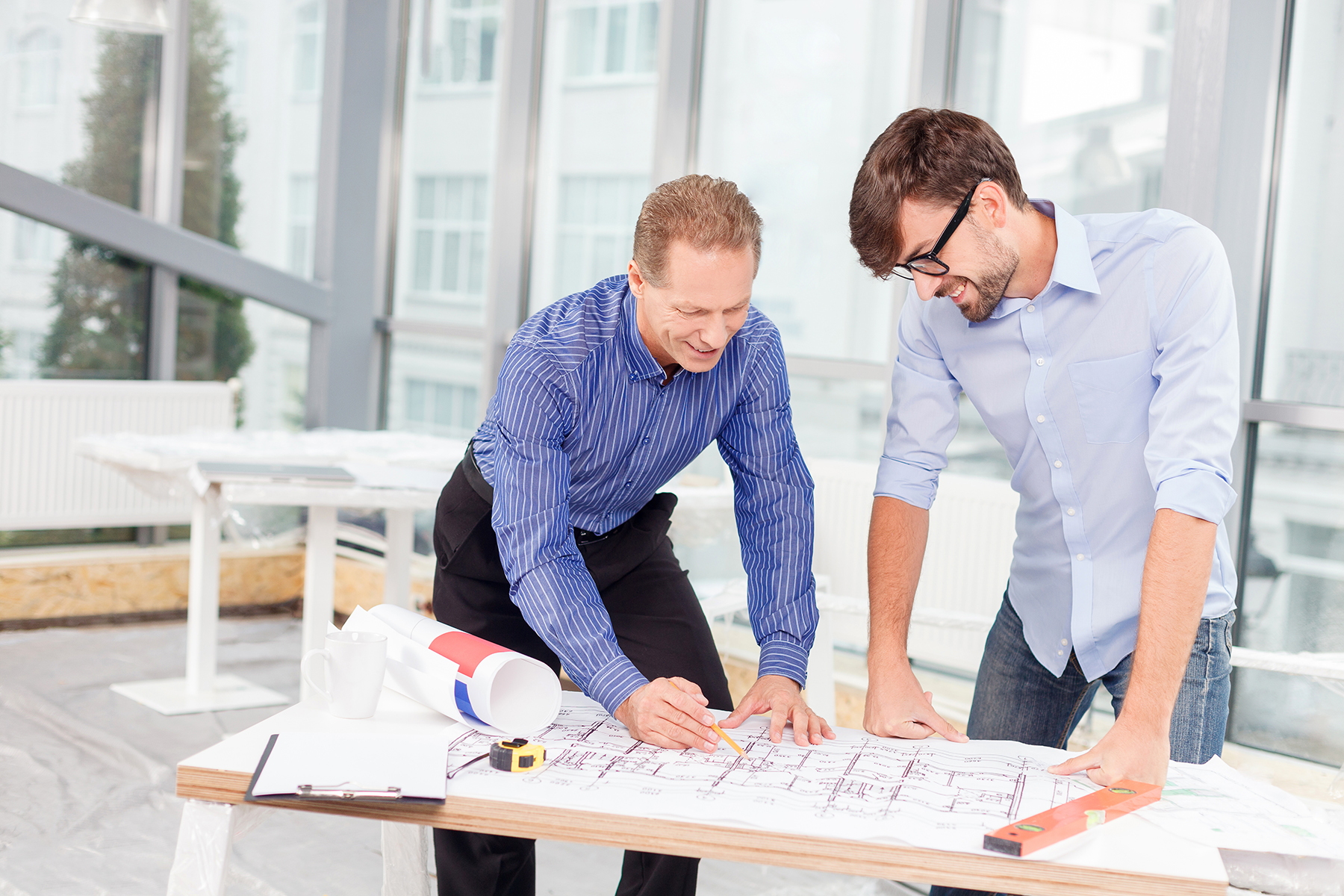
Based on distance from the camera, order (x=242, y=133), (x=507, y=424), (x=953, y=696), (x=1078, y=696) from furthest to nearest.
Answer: (x=242, y=133) → (x=953, y=696) → (x=1078, y=696) → (x=507, y=424)

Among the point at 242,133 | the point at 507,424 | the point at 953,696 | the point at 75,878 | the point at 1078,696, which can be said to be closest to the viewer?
the point at 507,424

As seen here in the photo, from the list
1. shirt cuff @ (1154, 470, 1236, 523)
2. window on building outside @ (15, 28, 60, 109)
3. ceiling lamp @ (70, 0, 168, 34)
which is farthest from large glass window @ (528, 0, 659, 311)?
shirt cuff @ (1154, 470, 1236, 523)

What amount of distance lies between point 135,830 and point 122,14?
2.76 metres

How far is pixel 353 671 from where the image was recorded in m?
1.42

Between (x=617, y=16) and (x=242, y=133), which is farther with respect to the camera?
(x=242, y=133)

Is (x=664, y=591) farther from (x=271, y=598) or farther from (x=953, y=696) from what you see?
(x=271, y=598)

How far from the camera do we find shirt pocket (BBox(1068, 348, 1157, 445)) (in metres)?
1.60

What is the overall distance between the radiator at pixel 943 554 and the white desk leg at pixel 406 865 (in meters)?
1.56

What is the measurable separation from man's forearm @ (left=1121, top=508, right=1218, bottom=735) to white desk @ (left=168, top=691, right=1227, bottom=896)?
240mm

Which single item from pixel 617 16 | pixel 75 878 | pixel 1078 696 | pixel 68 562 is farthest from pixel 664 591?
pixel 68 562

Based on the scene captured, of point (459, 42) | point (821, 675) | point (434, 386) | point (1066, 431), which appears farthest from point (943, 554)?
point (459, 42)

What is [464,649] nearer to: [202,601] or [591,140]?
[202,601]

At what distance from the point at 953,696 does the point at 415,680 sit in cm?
243

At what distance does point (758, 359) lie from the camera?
1.80m
